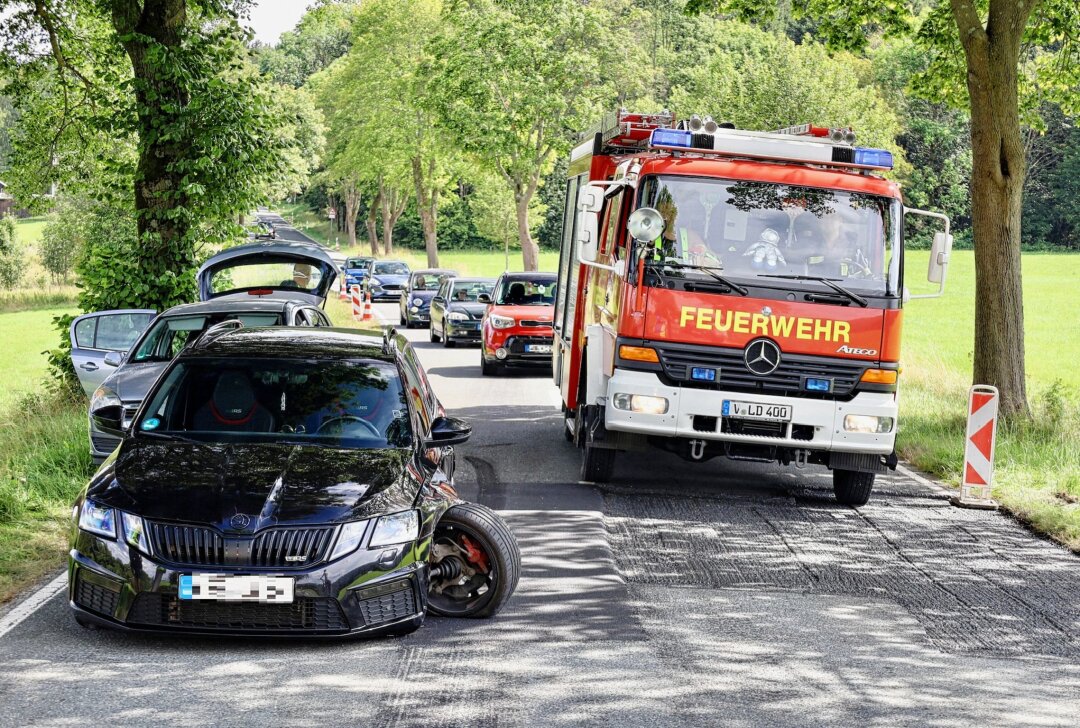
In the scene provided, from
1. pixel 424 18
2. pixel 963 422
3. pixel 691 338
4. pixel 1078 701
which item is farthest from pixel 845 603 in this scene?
pixel 424 18

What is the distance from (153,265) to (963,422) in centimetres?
1102

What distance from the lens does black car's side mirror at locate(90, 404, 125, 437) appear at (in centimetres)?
780

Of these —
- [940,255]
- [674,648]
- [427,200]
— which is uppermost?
[427,200]

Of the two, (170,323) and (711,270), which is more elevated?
(711,270)

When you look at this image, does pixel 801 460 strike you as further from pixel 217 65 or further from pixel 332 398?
pixel 217 65

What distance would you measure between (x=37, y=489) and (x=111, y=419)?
3.45 metres

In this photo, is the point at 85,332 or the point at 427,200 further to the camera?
the point at 427,200

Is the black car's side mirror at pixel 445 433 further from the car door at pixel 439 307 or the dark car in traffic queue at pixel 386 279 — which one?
the dark car in traffic queue at pixel 386 279

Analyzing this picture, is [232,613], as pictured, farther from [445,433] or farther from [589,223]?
[589,223]

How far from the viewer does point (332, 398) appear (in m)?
7.75

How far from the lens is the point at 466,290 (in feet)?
94.5

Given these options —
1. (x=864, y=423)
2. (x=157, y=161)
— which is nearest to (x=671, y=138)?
(x=864, y=423)

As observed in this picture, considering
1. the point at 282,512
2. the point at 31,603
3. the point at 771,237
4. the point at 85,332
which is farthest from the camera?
the point at 85,332

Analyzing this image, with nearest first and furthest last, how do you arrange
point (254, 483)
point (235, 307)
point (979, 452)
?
point (254, 483), point (979, 452), point (235, 307)
